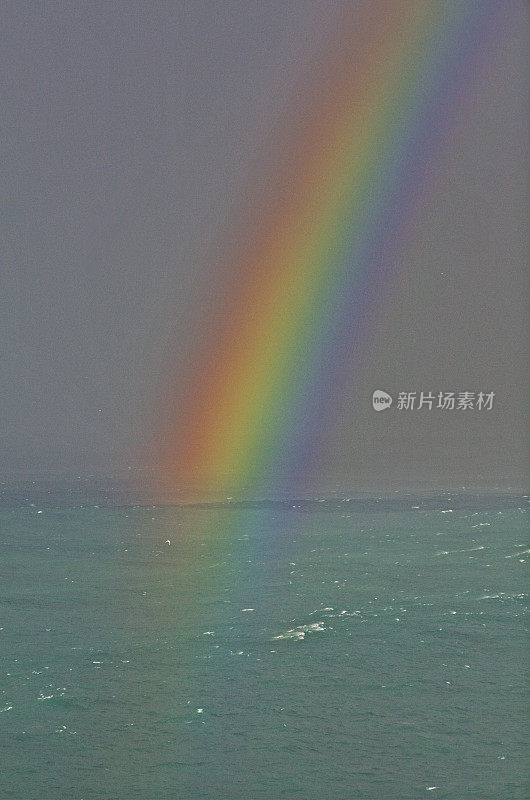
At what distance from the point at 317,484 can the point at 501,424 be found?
11097 cm

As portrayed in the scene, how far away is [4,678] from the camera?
90.2ft

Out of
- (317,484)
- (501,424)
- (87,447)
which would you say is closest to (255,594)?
(317,484)

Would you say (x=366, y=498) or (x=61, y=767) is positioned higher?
(x=366, y=498)

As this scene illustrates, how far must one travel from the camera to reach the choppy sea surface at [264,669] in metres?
21.2

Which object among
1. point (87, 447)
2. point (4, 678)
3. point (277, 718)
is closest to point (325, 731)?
point (277, 718)

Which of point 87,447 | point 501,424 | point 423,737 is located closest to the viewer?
point 423,737

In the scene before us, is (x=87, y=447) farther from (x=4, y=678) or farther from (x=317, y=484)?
(x=4, y=678)

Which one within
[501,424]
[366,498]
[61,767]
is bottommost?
[61,767]

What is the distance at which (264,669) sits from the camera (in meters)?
28.3

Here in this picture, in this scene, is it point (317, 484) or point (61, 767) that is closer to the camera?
point (61, 767)

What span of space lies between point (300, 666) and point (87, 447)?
13050 centimetres

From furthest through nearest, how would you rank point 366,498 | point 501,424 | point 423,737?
point 501,424 < point 366,498 < point 423,737

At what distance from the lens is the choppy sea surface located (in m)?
21.2

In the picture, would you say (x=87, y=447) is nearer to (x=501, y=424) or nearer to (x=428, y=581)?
(x=501, y=424)
